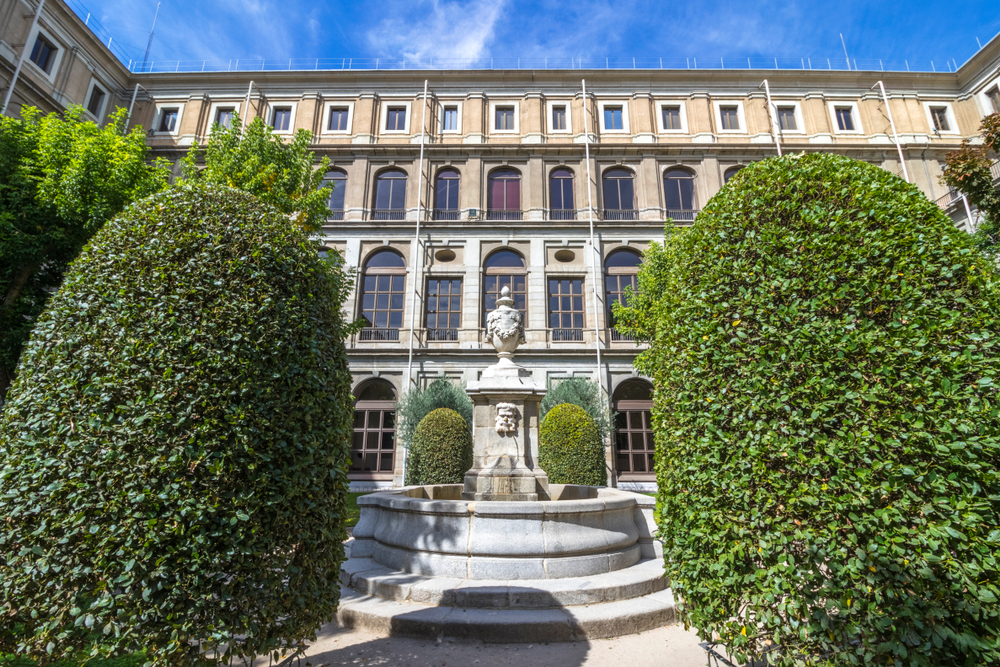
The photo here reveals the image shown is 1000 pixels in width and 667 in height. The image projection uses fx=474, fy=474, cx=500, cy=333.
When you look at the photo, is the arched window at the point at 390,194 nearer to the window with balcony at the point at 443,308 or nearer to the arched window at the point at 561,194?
the window with balcony at the point at 443,308

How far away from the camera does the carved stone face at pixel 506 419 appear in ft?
26.7

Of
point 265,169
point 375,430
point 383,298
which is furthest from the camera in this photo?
point 383,298

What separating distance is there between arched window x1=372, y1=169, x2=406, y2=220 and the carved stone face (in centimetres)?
1945

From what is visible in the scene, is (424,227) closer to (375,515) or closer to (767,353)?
(375,515)

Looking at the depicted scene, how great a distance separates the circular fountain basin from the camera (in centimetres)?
586

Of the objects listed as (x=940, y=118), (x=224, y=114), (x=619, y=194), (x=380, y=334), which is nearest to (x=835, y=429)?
(x=380, y=334)

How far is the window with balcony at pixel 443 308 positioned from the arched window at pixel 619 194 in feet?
29.8

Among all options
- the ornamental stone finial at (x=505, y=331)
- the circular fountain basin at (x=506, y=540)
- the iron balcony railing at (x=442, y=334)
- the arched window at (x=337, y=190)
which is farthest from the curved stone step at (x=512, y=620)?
the arched window at (x=337, y=190)

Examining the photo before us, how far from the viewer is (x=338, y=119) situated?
2683 centimetres

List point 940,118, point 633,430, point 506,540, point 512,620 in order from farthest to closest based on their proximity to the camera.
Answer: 1. point 940,118
2. point 633,430
3. point 506,540
4. point 512,620

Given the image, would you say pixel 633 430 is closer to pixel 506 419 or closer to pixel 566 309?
pixel 566 309

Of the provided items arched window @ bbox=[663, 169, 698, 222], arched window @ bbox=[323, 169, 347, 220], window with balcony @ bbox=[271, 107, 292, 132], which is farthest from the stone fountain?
window with balcony @ bbox=[271, 107, 292, 132]

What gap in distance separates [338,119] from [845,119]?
93.5 ft

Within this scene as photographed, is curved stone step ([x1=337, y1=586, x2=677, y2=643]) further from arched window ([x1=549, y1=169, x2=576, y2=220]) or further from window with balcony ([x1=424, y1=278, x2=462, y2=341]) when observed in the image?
arched window ([x1=549, y1=169, x2=576, y2=220])
